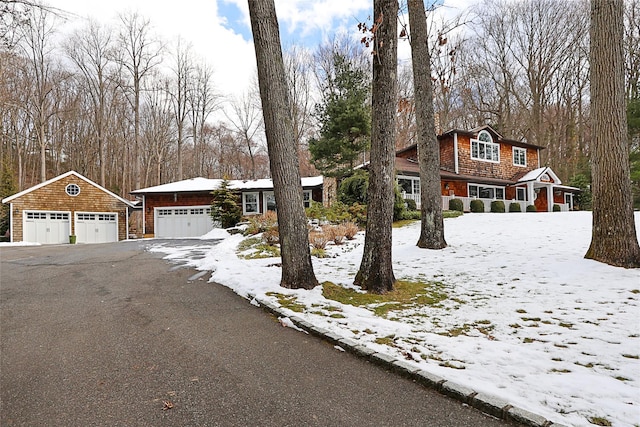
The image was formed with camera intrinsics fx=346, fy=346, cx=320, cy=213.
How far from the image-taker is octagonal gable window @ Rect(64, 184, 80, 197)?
20.3 meters

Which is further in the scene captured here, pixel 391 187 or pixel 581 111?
pixel 581 111

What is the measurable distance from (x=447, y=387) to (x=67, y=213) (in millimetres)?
23850

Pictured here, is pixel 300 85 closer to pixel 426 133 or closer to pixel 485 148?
pixel 485 148

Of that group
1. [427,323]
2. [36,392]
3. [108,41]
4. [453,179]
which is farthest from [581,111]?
[108,41]

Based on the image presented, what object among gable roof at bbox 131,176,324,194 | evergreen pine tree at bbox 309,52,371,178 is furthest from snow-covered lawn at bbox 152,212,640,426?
gable roof at bbox 131,176,324,194

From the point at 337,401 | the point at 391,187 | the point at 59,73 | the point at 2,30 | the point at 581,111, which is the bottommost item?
the point at 337,401

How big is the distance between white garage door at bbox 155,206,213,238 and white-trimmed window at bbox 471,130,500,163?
1692cm

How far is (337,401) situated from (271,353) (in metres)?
0.98

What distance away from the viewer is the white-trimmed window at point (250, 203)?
72.8 ft

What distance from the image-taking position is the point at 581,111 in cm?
2384

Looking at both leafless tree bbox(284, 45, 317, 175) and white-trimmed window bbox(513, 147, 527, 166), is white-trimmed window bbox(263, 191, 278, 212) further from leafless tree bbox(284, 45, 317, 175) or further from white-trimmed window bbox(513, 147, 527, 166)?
white-trimmed window bbox(513, 147, 527, 166)

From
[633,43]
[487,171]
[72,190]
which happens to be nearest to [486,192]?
[487,171]

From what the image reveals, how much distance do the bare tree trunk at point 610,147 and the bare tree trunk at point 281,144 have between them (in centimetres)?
471

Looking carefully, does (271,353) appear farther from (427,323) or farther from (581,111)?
(581,111)
